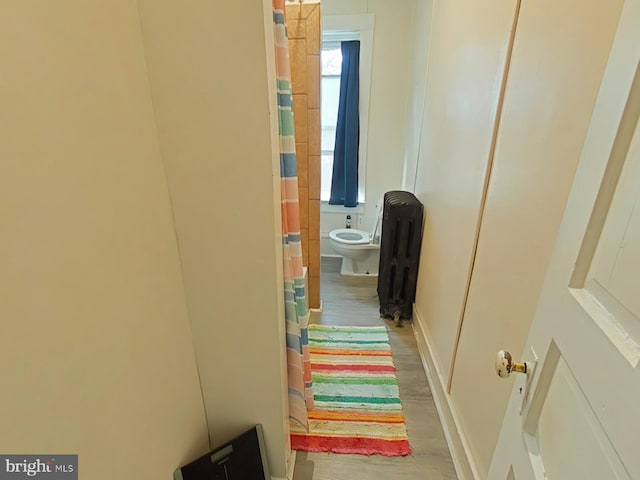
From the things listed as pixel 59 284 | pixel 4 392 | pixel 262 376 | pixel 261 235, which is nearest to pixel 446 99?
pixel 261 235

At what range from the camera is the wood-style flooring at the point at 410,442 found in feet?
4.80

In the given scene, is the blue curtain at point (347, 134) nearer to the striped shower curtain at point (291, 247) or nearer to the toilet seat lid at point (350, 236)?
the toilet seat lid at point (350, 236)

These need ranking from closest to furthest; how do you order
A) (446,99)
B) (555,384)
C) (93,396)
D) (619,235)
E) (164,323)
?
(619,235)
(555,384)
(93,396)
(164,323)
(446,99)

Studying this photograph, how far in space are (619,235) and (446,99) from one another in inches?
64.1

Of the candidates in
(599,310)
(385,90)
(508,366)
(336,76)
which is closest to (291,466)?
(508,366)

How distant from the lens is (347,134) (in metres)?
3.34

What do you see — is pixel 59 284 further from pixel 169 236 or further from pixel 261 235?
pixel 261 235

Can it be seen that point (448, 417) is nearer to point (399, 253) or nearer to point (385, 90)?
point (399, 253)

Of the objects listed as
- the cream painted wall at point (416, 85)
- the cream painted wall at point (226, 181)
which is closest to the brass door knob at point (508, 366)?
the cream painted wall at point (226, 181)

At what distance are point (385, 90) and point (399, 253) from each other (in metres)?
1.79

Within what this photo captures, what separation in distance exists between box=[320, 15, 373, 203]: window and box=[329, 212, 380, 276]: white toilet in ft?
1.57

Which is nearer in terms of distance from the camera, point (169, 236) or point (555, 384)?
point (555, 384)

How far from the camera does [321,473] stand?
57.8 inches

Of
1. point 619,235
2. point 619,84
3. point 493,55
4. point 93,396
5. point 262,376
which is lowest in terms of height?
point 262,376
